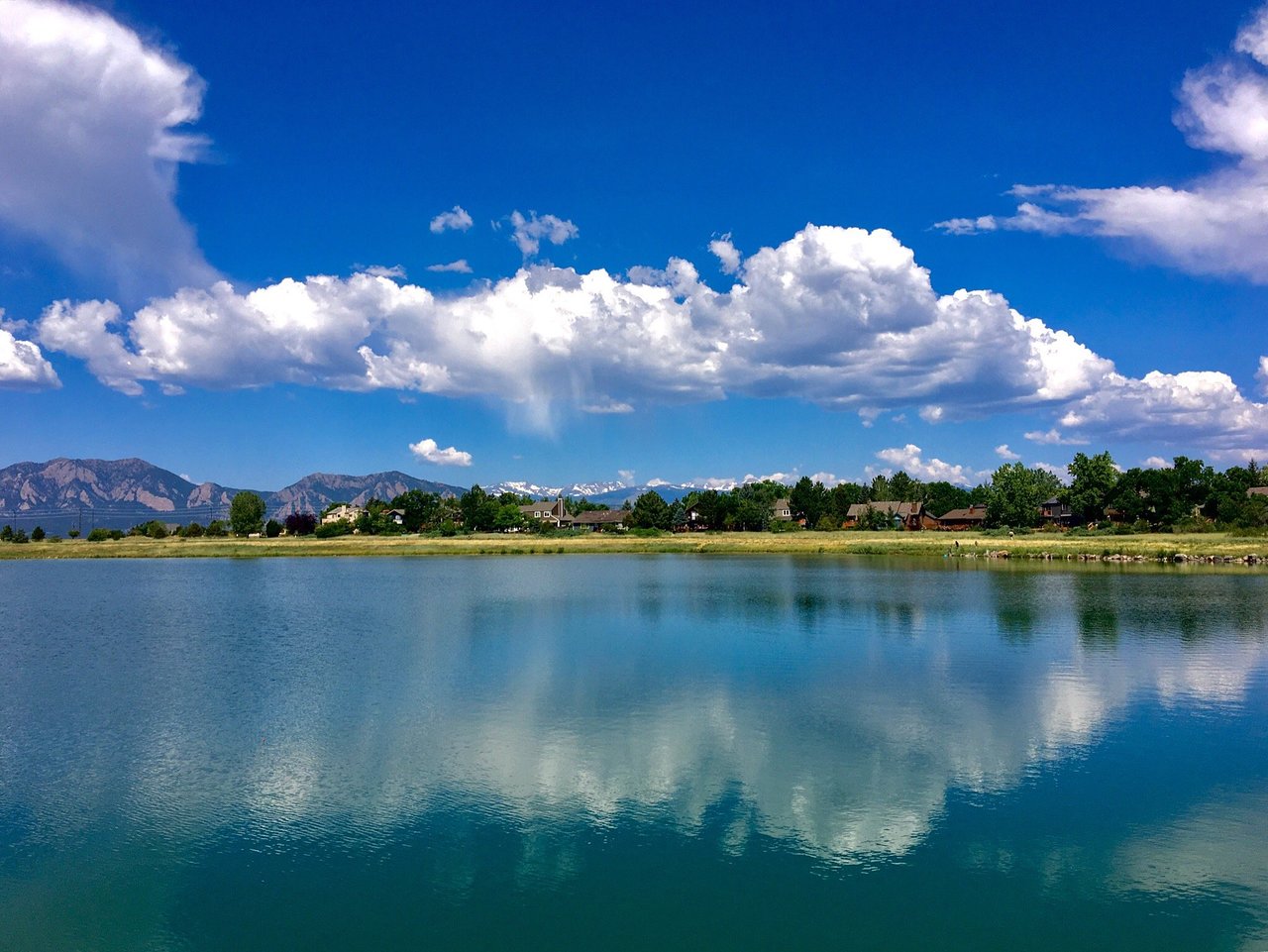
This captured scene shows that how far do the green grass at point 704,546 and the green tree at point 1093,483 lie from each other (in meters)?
7.42

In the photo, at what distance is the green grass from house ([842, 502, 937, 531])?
1569 inches

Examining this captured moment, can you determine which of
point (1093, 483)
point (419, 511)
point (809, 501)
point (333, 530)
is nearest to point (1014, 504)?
point (1093, 483)

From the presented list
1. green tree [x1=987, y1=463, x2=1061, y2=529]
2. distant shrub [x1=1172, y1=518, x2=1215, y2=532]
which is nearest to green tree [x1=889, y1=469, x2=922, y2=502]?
green tree [x1=987, y1=463, x2=1061, y2=529]

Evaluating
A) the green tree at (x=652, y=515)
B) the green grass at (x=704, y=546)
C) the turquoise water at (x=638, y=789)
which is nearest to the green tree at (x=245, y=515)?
the green grass at (x=704, y=546)

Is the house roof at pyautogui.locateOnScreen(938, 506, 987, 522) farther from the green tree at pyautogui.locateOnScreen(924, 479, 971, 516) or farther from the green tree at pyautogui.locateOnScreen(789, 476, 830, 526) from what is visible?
the green tree at pyautogui.locateOnScreen(789, 476, 830, 526)

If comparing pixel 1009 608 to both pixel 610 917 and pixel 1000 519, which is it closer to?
pixel 610 917

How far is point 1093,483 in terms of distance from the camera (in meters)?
124

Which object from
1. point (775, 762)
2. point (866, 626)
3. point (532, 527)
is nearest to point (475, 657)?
point (775, 762)

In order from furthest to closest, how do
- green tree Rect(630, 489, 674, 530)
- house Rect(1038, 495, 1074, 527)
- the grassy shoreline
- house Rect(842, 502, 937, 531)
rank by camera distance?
1. house Rect(842, 502, 937, 531)
2. green tree Rect(630, 489, 674, 530)
3. house Rect(1038, 495, 1074, 527)
4. the grassy shoreline

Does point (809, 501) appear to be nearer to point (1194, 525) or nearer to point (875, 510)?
point (875, 510)

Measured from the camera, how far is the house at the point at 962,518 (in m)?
165

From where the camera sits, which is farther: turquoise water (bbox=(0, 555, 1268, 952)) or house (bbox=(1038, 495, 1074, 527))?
house (bbox=(1038, 495, 1074, 527))

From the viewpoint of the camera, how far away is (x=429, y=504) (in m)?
159

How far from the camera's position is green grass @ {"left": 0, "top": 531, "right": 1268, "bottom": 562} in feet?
290
